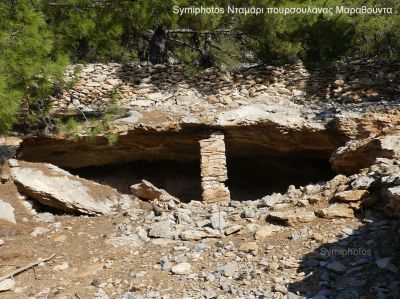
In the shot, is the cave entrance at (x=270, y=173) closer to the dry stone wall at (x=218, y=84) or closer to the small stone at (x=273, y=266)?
the dry stone wall at (x=218, y=84)

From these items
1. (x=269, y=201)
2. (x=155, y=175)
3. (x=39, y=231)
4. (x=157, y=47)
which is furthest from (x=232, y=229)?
(x=157, y=47)

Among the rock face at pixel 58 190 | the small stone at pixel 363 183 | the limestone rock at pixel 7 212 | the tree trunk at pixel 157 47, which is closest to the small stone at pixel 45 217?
the rock face at pixel 58 190

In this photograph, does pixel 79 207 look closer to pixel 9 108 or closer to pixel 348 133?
pixel 9 108

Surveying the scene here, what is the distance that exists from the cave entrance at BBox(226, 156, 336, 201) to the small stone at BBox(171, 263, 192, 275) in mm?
5100

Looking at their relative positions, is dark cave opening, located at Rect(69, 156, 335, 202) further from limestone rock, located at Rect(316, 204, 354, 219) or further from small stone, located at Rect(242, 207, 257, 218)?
limestone rock, located at Rect(316, 204, 354, 219)

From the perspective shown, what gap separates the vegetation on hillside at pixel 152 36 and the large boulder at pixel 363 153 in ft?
11.0

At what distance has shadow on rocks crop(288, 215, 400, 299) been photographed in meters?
3.95

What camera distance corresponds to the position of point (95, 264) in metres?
5.20

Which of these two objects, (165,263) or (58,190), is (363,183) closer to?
(165,263)

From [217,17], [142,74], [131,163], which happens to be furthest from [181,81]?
[131,163]

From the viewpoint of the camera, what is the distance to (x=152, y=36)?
35.6 ft

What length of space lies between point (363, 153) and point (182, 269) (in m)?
3.63

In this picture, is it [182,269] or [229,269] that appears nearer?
[229,269]

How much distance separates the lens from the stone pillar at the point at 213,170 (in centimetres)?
757
